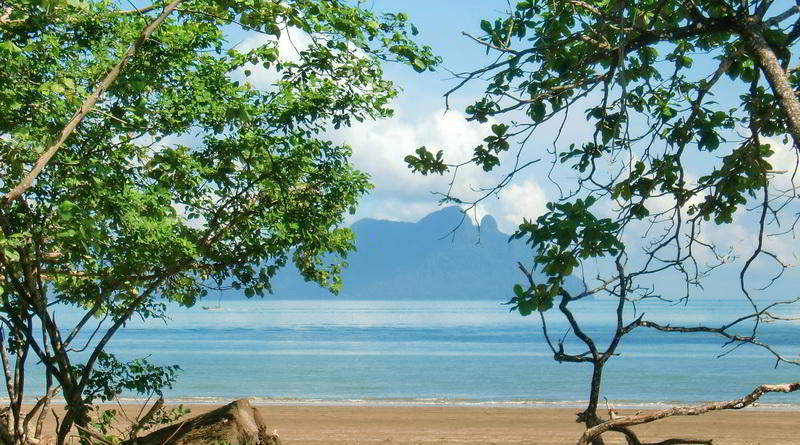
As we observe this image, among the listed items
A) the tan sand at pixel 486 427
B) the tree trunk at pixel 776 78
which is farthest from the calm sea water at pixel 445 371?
the tree trunk at pixel 776 78

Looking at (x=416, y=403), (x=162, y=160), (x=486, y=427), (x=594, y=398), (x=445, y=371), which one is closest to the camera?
(x=594, y=398)

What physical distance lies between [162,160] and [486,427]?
13.9 metres

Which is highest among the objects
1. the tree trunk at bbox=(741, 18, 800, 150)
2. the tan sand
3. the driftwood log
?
the tree trunk at bbox=(741, 18, 800, 150)

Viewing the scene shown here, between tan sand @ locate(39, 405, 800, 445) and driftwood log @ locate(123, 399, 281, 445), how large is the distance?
8579 mm

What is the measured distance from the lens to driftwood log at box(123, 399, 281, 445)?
8938 millimetres

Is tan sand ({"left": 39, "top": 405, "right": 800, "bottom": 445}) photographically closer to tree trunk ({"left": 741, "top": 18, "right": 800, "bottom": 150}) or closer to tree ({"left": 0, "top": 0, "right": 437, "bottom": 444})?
tree ({"left": 0, "top": 0, "right": 437, "bottom": 444})

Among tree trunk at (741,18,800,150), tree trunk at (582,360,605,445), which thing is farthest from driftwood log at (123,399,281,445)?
tree trunk at (741,18,800,150)

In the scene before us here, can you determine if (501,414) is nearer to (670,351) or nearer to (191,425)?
(191,425)

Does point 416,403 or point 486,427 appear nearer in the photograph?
point 486,427

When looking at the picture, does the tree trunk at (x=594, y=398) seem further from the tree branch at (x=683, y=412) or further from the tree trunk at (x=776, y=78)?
the tree trunk at (x=776, y=78)

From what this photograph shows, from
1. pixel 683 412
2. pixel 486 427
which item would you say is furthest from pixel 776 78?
pixel 486 427

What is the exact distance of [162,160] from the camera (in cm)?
855

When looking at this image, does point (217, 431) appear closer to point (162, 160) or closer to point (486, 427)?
point (162, 160)

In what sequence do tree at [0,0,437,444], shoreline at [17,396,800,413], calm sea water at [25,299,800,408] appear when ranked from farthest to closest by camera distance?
1. calm sea water at [25,299,800,408]
2. shoreline at [17,396,800,413]
3. tree at [0,0,437,444]
